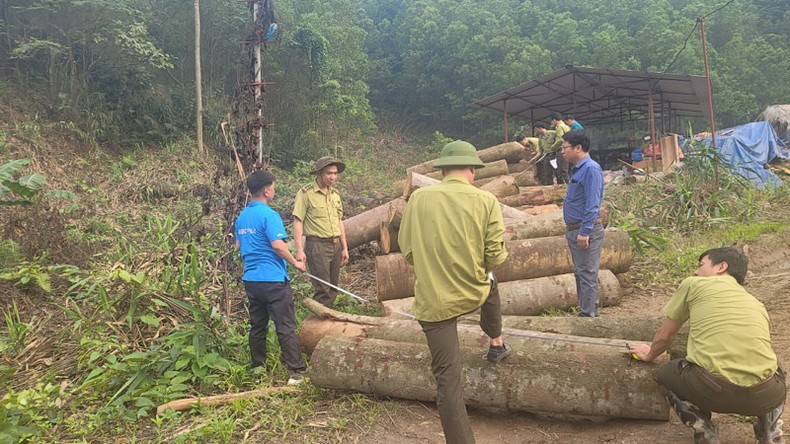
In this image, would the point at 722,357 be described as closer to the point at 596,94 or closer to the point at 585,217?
the point at 585,217

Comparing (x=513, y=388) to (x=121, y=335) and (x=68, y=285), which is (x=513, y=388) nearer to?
(x=121, y=335)

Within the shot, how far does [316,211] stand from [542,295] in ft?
8.88

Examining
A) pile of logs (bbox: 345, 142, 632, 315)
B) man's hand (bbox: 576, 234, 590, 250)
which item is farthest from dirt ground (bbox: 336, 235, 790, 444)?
pile of logs (bbox: 345, 142, 632, 315)

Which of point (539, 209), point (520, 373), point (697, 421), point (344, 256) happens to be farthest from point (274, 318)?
point (539, 209)

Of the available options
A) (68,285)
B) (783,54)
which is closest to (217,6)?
(68,285)

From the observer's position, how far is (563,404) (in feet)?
10.8

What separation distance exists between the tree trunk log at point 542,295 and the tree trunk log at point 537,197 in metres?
3.85

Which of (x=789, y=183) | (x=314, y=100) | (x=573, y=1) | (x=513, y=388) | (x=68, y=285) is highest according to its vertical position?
(x=573, y=1)

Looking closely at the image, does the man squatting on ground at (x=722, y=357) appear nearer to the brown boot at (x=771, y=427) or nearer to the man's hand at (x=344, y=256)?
the brown boot at (x=771, y=427)

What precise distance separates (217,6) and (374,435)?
63.9 feet

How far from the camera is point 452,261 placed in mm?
2889

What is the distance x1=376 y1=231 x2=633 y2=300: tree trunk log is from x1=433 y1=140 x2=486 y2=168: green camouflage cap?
9.45 ft

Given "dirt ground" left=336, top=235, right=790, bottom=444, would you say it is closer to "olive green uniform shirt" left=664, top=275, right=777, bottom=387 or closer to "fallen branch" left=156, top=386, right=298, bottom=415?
"olive green uniform shirt" left=664, top=275, right=777, bottom=387

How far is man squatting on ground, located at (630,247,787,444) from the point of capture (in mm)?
2605
